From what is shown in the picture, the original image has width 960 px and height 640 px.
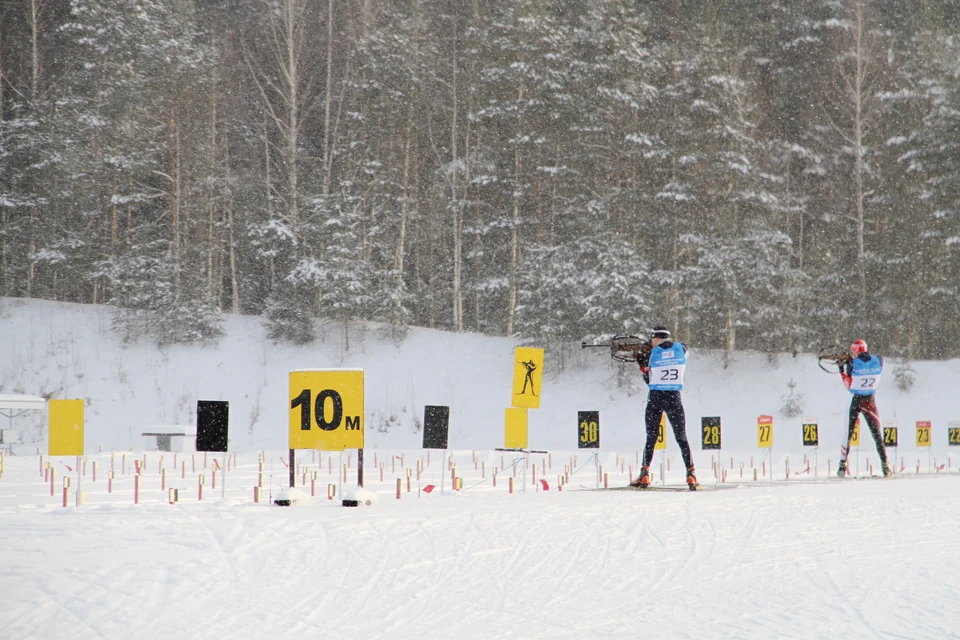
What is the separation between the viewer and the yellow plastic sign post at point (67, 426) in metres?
12.5

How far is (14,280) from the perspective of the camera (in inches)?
1497

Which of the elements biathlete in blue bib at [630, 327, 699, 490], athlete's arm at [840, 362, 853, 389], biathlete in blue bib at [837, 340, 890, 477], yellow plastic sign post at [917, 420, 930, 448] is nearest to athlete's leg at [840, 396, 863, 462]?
biathlete in blue bib at [837, 340, 890, 477]

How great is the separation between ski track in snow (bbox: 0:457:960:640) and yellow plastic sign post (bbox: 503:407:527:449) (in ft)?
15.2

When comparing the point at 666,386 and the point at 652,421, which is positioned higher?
the point at 666,386

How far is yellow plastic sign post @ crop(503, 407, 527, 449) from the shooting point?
44.8 ft

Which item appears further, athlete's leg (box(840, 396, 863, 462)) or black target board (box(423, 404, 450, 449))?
athlete's leg (box(840, 396, 863, 462))

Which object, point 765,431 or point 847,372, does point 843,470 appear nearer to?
point 847,372

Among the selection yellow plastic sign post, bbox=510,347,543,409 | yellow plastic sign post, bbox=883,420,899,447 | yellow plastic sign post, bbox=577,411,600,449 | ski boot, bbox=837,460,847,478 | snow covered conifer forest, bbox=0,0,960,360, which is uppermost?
snow covered conifer forest, bbox=0,0,960,360

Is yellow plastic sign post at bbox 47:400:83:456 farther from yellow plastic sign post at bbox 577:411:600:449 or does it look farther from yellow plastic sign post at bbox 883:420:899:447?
yellow plastic sign post at bbox 883:420:899:447

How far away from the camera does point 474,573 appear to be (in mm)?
6066

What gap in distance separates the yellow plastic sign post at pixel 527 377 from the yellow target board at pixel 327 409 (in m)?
4.05

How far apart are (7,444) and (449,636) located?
2262cm

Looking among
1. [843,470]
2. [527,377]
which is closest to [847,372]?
[843,470]

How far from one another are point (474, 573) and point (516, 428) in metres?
7.67
